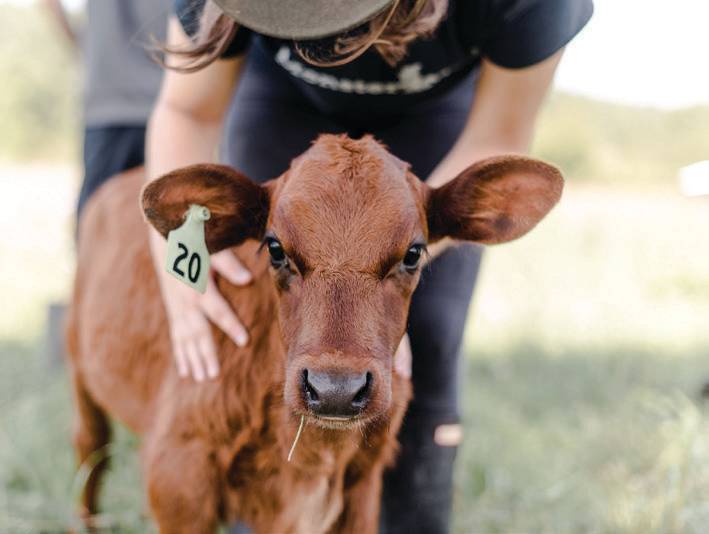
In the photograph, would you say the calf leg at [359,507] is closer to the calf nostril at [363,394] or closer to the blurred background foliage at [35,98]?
the calf nostril at [363,394]

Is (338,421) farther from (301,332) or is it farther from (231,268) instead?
(231,268)

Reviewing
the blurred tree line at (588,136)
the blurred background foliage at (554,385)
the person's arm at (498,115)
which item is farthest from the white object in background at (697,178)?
the blurred tree line at (588,136)

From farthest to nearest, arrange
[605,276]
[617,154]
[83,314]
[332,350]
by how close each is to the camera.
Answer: [617,154] → [605,276] → [83,314] → [332,350]

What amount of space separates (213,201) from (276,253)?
222 mm

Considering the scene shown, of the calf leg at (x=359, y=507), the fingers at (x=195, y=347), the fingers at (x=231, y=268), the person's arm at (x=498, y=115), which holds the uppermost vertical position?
the person's arm at (x=498, y=115)

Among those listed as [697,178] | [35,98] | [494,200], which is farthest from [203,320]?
[35,98]

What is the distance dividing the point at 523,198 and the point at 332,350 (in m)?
0.66

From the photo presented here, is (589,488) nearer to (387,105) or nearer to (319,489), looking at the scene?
(319,489)

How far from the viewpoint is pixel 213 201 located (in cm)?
179

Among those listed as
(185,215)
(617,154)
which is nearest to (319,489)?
(185,215)

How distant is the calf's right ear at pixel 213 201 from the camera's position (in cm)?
175

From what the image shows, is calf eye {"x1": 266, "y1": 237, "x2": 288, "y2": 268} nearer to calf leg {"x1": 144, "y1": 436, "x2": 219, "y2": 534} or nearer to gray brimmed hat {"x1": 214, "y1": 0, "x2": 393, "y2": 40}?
gray brimmed hat {"x1": 214, "y1": 0, "x2": 393, "y2": 40}

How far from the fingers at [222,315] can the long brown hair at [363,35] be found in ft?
1.97

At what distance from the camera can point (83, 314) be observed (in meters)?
3.00
